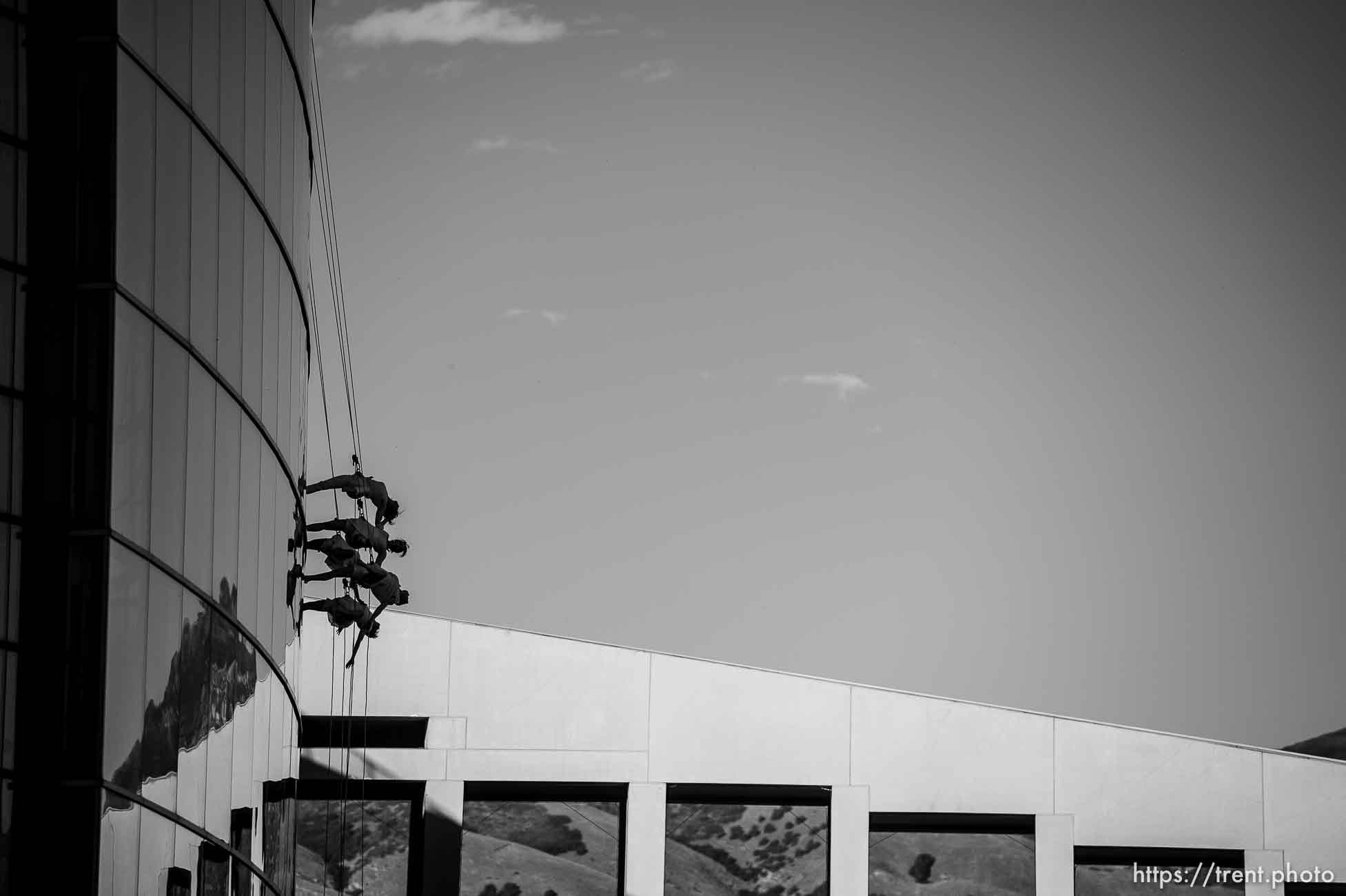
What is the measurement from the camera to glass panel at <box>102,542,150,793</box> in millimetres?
14953

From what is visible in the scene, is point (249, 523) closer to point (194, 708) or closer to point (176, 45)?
point (194, 708)

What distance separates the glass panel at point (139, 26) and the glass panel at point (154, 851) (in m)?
7.43

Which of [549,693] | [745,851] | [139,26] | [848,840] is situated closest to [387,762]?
[549,693]

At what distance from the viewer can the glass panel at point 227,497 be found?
1828 centimetres

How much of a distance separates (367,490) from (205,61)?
39.2 ft

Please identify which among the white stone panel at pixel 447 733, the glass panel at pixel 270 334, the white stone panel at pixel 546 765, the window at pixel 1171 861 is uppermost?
the glass panel at pixel 270 334

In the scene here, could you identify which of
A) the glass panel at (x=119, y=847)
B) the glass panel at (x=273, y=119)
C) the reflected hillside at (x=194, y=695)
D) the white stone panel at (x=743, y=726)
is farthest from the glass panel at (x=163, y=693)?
the white stone panel at (x=743, y=726)

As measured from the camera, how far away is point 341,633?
112ft

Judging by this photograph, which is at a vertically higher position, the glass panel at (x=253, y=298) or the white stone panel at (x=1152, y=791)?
the glass panel at (x=253, y=298)

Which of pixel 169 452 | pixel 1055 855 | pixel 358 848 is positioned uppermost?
pixel 169 452

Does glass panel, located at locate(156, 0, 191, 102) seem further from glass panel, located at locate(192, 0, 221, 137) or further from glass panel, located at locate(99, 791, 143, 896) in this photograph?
glass panel, located at locate(99, 791, 143, 896)

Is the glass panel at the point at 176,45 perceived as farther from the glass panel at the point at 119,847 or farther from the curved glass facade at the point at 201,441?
the glass panel at the point at 119,847

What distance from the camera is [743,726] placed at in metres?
35.2

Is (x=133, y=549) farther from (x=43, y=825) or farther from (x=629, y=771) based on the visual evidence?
(x=629, y=771)
